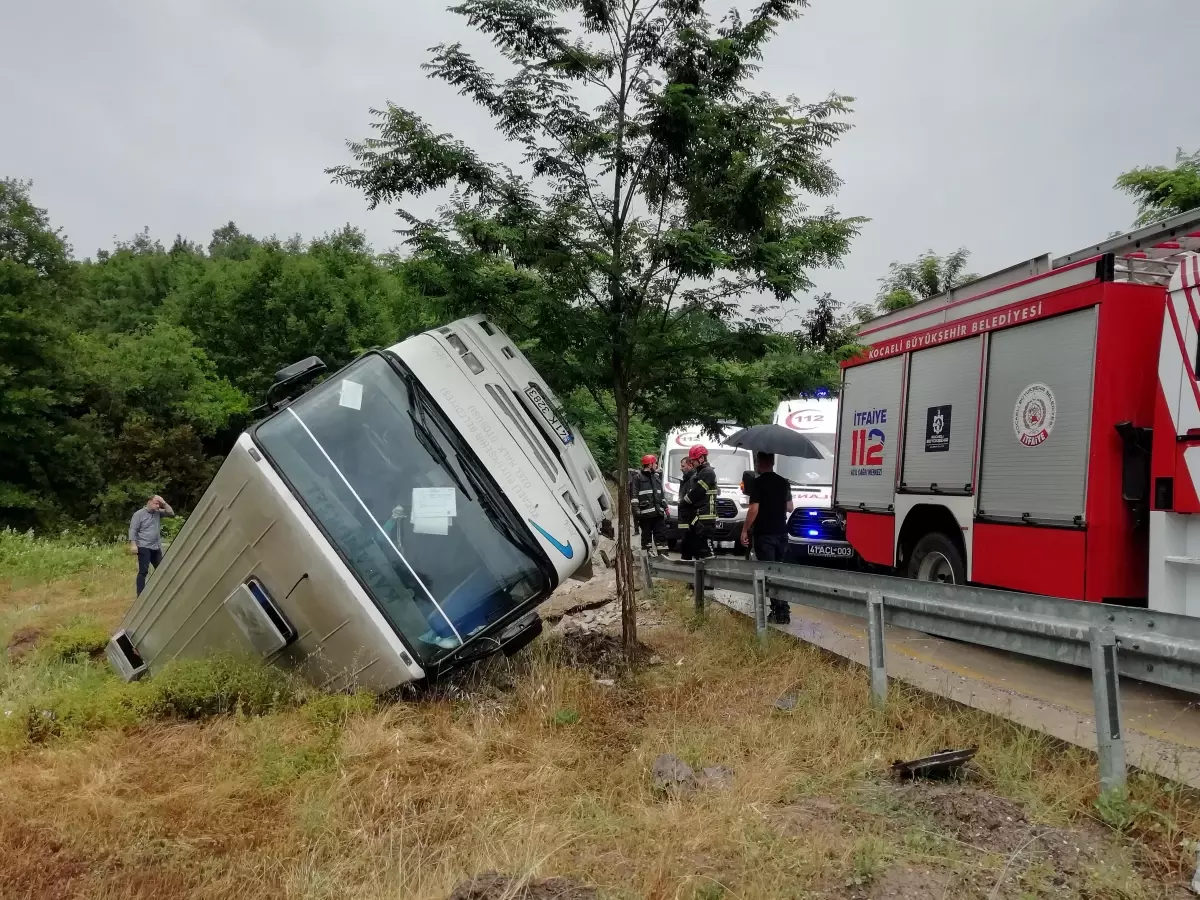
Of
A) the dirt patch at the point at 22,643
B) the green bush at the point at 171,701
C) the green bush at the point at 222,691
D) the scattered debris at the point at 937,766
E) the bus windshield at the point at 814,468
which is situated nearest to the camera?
the scattered debris at the point at 937,766

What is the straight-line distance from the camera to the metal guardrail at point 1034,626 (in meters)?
3.58

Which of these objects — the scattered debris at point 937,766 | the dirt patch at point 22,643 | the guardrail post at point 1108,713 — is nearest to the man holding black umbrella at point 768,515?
the scattered debris at point 937,766

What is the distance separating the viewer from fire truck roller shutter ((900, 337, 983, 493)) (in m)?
7.49

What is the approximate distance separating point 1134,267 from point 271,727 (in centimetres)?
615

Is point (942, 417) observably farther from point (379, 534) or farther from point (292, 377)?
point (292, 377)

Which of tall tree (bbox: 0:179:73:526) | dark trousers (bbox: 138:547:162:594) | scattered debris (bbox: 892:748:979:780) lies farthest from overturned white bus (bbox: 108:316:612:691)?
tall tree (bbox: 0:179:73:526)

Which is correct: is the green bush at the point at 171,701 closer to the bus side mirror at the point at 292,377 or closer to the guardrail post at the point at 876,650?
the bus side mirror at the point at 292,377

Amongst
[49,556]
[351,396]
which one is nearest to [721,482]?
[351,396]

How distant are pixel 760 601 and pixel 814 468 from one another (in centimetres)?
656

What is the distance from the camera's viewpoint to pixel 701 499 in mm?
10797

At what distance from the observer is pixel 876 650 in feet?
16.8

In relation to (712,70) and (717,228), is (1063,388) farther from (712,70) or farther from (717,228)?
(712,70)

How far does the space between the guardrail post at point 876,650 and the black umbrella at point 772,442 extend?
3.05 m

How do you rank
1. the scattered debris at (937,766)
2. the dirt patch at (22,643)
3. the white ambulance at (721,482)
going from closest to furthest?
the scattered debris at (937,766), the dirt patch at (22,643), the white ambulance at (721,482)
